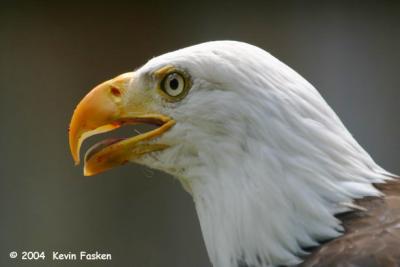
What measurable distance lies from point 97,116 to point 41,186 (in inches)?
70.4

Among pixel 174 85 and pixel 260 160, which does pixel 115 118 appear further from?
pixel 260 160

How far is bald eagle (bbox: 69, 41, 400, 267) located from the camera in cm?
137

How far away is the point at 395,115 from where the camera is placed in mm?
3070

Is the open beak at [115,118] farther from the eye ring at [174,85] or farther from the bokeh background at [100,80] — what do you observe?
the bokeh background at [100,80]

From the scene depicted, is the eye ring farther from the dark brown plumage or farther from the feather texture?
the dark brown plumage

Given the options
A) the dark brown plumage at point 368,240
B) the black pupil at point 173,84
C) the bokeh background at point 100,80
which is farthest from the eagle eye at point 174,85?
the bokeh background at point 100,80

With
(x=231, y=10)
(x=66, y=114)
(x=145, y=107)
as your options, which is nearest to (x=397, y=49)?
(x=231, y=10)

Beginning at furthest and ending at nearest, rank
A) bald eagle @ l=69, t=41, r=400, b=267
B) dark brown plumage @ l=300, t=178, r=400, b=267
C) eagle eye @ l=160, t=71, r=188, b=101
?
eagle eye @ l=160, t=71, r=188, b=101
bald eagle @ l=69, t=41, r=400, b=267
dark brown plumage @ l=300, t=178, r=400, b=267

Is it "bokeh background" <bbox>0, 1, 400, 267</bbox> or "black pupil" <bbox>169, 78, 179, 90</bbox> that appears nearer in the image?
"black pupil" <bbox>169, 78, 179, 90</bbox>

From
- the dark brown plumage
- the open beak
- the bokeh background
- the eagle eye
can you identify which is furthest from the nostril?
the bokeh background

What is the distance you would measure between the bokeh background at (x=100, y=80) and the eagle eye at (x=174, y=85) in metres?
1.66

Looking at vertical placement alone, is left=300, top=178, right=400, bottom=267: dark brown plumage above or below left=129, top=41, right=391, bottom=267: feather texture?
below

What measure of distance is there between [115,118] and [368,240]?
59 cm

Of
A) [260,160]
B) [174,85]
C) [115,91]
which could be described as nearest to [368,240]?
[260,160]
